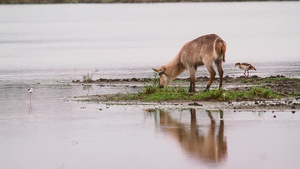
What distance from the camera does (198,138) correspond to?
1184 cm

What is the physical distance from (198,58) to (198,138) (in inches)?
214

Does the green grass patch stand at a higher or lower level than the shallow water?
higher

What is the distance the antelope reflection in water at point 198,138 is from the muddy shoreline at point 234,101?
1.01 metres

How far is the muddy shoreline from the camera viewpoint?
14855 millimetres

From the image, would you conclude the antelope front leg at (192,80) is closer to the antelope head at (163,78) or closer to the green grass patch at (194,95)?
the green grass patch at (194,95)

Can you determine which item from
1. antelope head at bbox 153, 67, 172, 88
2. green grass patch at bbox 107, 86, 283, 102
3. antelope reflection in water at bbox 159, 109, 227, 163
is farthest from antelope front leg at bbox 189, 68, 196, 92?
antelope reflection in water at bbox 159, 109, 227, 163

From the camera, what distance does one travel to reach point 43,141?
12047 mm

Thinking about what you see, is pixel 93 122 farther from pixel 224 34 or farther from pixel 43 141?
pixel 224 34

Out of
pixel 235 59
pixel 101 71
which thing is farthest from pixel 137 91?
pixel 235 59

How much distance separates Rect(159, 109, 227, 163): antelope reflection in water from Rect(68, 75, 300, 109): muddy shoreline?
1006 millimetres

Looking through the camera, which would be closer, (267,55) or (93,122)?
(93,122)

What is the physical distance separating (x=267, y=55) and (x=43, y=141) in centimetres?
1974

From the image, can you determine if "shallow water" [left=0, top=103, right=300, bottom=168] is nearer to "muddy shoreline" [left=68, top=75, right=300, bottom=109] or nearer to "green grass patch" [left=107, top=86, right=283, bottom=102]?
"muddy shoreline" [left=68, top=75, right=300, bottom=109]

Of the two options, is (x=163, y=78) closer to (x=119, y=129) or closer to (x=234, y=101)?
(x=234, y=101)
